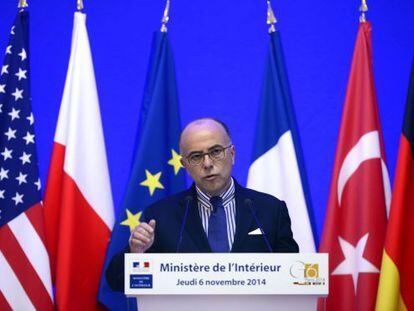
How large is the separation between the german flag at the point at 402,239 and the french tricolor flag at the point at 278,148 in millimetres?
526

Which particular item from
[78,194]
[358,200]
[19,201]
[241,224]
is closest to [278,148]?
[358,200]

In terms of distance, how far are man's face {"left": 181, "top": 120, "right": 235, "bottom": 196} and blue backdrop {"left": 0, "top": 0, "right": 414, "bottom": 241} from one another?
4.20 feet

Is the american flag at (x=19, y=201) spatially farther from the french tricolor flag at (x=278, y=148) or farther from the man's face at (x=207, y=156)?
the french tricolor flag at (x=278, y=148)

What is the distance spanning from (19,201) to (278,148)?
1.51 meters

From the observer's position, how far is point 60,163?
11.2 ft

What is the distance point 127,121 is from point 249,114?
32.5 inches

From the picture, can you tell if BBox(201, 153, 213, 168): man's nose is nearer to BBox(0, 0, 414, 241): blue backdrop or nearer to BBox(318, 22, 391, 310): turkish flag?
BBox(318, 22, 391, 310): turkish flag

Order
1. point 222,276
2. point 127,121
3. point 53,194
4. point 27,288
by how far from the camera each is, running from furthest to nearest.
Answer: point 127,121 < point 53,194 < point 27,288 < point 222,276

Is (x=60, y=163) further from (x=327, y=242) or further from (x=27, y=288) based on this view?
(x=327, y=242)

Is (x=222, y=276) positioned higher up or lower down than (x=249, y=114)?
lower down

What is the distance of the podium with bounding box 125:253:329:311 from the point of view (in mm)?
1897

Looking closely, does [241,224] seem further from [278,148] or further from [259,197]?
[278,148]

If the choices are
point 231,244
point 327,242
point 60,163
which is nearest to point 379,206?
point 327,242

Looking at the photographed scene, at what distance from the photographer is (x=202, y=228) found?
8.54 feet
